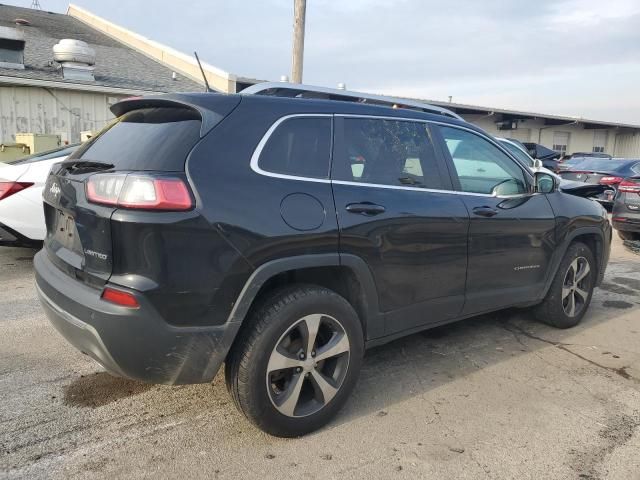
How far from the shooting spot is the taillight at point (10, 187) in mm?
5316

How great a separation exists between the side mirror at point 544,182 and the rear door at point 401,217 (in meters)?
1.02

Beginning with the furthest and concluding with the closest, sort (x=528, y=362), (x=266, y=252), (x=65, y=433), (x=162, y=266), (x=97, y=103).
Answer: (x=97, y=103) → (x=528, y=362) → (x=65, y=433) → (x=266, y=252) → (x=162, y=266)

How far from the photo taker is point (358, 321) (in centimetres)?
289

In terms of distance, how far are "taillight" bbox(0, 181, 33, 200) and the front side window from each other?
4.41 meters

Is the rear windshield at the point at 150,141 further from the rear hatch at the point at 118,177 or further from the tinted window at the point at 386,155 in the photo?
the tinted window at the point at 386,155

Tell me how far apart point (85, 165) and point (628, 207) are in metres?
8.20

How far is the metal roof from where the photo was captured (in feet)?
41.4

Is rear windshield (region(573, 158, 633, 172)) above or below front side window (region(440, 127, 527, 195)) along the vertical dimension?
above

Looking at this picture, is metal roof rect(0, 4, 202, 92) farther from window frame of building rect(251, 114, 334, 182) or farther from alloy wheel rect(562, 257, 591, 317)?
alloy wheel rect(562, 257, 591, 317)

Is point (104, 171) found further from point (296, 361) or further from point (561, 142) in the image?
point (561, 142)

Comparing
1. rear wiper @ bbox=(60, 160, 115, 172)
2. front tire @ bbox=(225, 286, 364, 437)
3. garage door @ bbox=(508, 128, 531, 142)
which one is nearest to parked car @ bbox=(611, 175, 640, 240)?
front tire @ bbox=(225, 286, 364, 437)

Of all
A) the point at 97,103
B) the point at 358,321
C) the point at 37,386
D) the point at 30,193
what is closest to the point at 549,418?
the point at 358,321

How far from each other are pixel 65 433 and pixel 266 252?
4.84 feet

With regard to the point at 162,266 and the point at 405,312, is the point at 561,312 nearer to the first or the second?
the point at 405,312
